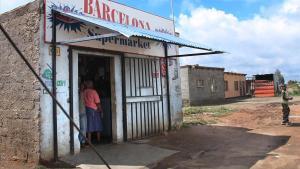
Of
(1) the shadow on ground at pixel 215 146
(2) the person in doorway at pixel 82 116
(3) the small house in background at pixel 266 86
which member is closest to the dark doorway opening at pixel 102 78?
(2) the person in doorway at pixel 82 116

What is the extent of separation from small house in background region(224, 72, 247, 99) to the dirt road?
25160 mm

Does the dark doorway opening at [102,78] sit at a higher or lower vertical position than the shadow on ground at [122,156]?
higher

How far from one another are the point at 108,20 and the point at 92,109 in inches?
93.2

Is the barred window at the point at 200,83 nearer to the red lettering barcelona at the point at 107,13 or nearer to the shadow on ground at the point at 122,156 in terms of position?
the red lettering barcelona at the point at 107,13

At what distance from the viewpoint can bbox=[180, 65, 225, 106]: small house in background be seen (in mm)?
29891

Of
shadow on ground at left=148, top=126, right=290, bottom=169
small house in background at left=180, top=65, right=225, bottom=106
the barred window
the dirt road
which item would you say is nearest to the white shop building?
shadow on ground at left=148, top=126, right=290, bottom=169

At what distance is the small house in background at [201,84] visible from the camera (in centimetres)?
2989

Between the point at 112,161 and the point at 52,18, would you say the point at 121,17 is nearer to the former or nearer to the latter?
the point at 52,18

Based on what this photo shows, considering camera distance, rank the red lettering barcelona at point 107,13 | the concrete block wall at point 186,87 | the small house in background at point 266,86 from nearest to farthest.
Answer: the red lettering barcelona at point 107,13, the concrete block wall at point 186,87, the small house in background at point 266,86

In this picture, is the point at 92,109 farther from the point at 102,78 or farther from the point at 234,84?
the point at 234,84

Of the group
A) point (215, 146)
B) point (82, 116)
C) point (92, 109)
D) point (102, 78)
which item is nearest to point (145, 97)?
point (102, 78)

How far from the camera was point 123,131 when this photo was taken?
10.2 metres

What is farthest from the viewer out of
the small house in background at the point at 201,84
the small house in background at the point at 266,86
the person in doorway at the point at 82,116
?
the small house in background at the point at 266,86

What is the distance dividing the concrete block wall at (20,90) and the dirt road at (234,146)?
9.07 ft
